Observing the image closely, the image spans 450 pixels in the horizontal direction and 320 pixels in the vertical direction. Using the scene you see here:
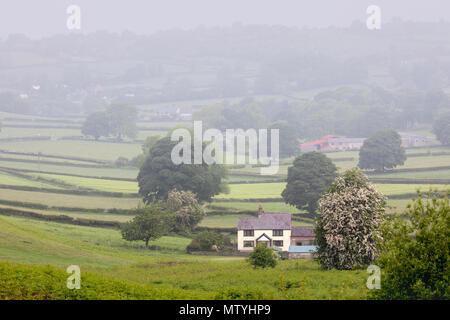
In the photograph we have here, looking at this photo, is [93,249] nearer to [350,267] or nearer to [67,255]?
[67,255]

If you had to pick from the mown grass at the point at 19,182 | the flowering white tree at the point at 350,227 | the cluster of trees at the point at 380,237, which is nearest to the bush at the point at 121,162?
the mown grass at the point at 19,182

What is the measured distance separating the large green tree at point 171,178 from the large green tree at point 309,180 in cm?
1244

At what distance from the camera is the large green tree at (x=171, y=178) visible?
92188mm

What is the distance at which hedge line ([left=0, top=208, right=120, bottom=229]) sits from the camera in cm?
7662

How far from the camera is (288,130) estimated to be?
176000mm

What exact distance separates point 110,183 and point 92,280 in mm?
78448

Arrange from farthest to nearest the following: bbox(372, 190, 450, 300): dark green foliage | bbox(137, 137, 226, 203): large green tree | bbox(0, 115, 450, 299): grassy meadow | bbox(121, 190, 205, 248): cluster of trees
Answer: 1. bbox(137, 137, 226, 203): large green tree
2. bbox(121, 190, 205, 248): cluster of trees
3. bbox(0, 115, 450, 299): grassy meadow
4. bbox(372, 190, 450, 300): dark green foliage

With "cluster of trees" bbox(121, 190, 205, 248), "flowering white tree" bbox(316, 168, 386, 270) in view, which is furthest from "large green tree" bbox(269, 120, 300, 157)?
"flowering white tree" bbox(316, 168, 386, 270)

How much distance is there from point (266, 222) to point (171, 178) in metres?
21.2

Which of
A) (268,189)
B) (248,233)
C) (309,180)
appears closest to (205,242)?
(248,233)

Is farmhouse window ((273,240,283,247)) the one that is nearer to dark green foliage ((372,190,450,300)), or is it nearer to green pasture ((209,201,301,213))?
green pasture ((209,201,301,213))

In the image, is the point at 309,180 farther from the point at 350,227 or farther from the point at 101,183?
the point at 101,183

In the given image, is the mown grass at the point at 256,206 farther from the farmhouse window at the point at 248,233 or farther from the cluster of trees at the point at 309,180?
the farmhouse window at the point at 248,233

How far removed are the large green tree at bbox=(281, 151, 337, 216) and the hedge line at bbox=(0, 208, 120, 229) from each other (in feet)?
86.1
